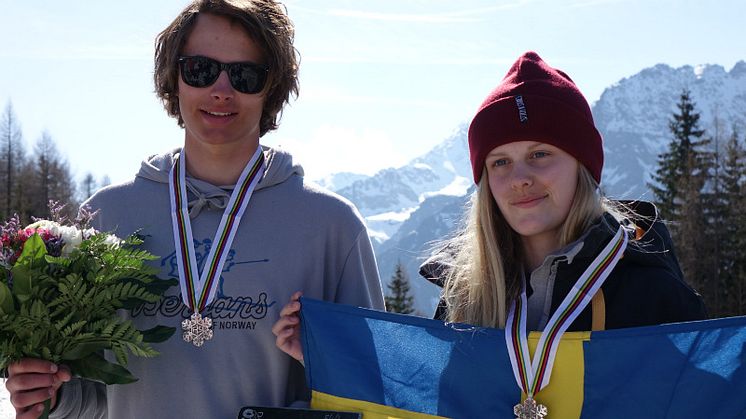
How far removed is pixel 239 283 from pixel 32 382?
937 millimetres

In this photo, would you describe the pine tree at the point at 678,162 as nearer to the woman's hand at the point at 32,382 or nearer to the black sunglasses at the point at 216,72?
the black sunglasses at the point at 216,72

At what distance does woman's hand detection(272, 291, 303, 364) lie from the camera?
3486 mm

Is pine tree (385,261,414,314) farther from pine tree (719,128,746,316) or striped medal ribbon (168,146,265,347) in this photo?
striped medal ribbon (168,146,265,347)

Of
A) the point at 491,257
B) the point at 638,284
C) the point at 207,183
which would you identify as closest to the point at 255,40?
the point at 207,183

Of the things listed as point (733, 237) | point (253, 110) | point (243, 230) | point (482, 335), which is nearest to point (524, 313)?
point (482, 335)

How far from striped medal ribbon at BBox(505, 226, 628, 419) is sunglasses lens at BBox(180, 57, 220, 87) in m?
1.81

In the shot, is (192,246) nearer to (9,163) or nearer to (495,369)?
(495,369)

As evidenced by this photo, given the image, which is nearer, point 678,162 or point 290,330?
point 290,330

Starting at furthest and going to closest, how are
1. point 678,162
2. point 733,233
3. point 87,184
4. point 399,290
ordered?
point 87,184 → point 399,290 → point 678,162 → point 733,233

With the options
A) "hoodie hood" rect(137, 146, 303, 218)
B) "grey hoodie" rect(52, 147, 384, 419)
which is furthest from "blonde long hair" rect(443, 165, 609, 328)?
"hoodie hood" rect(137, 146, 303, 218)

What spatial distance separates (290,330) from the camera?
11.6 ft

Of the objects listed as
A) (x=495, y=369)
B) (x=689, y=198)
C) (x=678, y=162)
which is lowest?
(x=495, y=369)

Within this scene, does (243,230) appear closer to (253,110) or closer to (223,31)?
(253,110)

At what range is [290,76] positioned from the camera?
393cm
